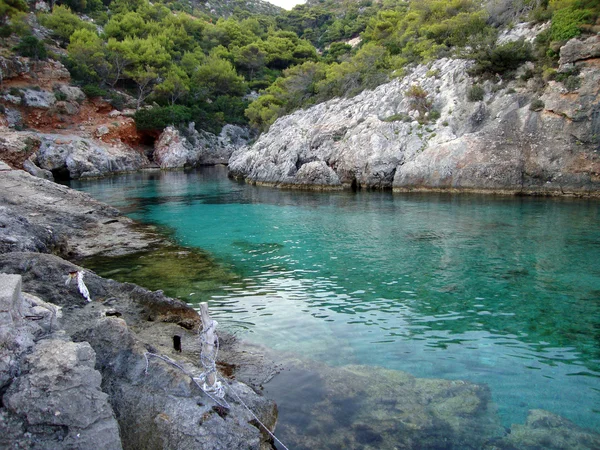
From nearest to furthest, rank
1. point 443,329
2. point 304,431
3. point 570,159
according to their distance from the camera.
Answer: point 304,431 < point 443,329 < point 570,159

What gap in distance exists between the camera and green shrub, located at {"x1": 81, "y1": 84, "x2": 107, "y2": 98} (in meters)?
50.3

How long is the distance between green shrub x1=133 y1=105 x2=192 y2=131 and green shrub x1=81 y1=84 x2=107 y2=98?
4.45 meters

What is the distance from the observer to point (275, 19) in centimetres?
10000

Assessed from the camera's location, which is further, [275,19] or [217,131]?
[275,19]

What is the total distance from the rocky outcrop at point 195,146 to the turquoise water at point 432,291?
35.5m

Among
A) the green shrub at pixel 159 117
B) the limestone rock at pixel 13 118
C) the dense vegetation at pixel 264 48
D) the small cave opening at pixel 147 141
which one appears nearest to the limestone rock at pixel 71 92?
the dense vegetation at pixel 264 48

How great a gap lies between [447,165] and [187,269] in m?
18.4

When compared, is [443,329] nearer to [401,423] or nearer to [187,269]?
[401,423]

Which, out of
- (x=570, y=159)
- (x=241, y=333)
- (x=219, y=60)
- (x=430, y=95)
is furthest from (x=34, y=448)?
(x=219, y=60)

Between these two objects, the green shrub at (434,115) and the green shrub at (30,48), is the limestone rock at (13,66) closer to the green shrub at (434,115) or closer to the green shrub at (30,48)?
the green shrub at (30,48)

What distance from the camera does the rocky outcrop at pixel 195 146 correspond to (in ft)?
176

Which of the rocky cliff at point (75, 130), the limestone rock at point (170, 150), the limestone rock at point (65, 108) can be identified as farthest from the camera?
the limestone rock at point (170, 150)

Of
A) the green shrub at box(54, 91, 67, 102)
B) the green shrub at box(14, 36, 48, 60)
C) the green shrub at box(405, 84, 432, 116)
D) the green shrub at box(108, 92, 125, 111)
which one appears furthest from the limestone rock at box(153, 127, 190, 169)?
the green shrub at box(405, 84, 432, 116)

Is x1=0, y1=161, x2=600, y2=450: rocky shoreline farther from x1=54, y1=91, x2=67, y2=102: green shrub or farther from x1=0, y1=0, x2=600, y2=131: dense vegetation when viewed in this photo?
x1=54, y1=91, x2=67, y2=102: green shrub
